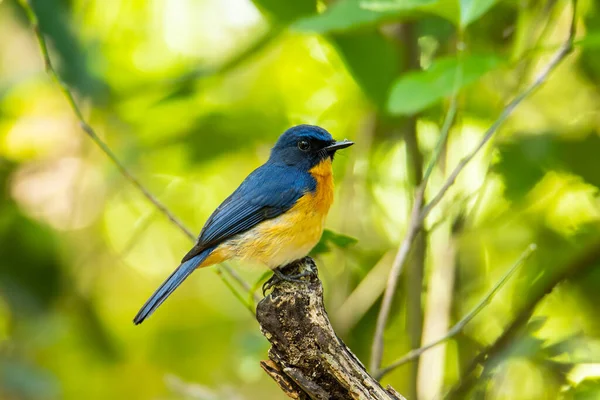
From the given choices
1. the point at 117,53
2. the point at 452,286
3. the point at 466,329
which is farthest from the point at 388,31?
the point at 117,53

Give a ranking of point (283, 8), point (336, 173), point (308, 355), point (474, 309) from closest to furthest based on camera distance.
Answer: point (308, 355)
point (474, 309)
point (283, 8)
point (336, 173)

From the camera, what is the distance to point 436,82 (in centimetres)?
284

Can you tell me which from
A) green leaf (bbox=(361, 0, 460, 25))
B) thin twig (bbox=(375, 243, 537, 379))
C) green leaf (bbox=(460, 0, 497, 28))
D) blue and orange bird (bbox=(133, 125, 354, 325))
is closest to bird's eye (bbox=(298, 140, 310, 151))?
blue and orange bird (bbox=(133, 125, 354, 325))

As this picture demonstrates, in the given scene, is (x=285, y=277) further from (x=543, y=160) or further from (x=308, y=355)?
(x=543, y=160)

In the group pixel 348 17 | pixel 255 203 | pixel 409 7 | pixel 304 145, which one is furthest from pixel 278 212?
pixel 409 7

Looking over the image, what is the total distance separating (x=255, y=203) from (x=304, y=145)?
1.64ft

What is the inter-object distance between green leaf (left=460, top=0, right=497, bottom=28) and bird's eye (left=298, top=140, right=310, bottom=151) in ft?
5.79

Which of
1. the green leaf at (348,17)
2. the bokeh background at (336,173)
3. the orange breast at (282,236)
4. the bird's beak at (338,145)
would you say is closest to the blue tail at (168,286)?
the orange breast at (282,236)

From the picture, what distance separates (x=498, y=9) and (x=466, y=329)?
185 centimetres

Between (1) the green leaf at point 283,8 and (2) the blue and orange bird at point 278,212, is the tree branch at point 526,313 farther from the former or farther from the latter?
(1) the green leaf at point 283,8

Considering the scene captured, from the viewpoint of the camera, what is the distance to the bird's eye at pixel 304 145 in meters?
4.30

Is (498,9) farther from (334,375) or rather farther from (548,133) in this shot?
(334,375)

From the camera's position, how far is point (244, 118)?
4.37m

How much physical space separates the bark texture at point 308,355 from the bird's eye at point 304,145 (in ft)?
5.81
